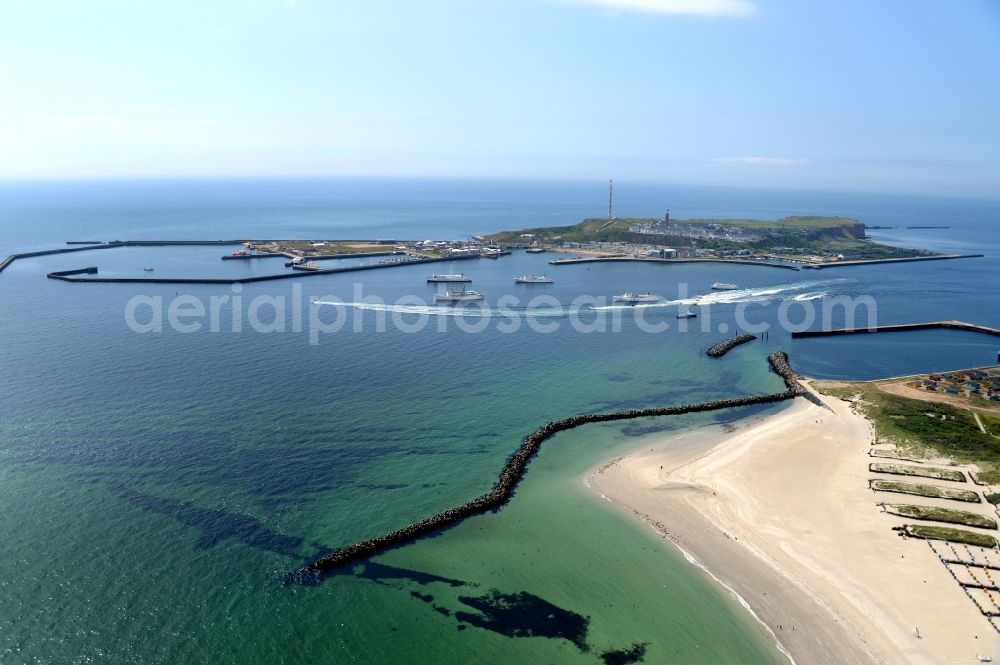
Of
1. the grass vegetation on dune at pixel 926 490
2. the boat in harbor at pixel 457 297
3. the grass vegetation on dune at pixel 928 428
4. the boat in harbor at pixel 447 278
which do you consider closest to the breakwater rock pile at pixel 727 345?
the grass vegetation on dune at pixel 928 428

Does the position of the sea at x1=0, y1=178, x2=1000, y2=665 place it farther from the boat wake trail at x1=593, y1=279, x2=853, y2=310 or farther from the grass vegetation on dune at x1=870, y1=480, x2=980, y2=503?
the grass vegetation on dune at x1=870, y1=480, x2=980, y2=503

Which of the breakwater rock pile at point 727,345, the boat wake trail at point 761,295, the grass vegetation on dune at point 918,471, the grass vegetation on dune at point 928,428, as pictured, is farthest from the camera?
the boat wake trail at point 761,295

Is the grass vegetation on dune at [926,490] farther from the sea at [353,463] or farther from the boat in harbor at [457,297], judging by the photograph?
the boat in harbor at [457,297]

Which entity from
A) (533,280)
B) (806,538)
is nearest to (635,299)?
(533,280)

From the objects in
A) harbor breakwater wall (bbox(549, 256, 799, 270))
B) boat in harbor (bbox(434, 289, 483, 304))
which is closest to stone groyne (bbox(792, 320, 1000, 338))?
boat in harbor (bbox(434, 289, 483, 304))

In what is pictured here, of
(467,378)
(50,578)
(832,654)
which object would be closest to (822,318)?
(467,378)
